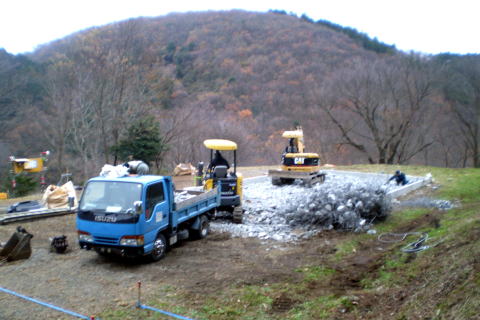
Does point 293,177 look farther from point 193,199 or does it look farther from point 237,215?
point 193,199

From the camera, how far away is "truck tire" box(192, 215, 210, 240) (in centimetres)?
991

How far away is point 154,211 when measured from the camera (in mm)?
7848

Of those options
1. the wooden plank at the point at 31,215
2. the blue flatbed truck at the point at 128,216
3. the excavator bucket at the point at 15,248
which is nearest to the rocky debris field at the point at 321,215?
the blue flatbed truck at the point at 128,216

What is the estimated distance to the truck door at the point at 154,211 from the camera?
25.0ft

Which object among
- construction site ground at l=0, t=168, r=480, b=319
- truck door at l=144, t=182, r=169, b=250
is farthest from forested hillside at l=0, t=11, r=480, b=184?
truck door at l=144, t=182, r=169, b=250

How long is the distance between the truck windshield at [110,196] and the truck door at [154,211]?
0.28 metres

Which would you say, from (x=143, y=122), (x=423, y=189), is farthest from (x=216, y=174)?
(x=143, y=122)

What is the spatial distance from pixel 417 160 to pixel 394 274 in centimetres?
3475

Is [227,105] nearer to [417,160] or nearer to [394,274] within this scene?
[417,160]

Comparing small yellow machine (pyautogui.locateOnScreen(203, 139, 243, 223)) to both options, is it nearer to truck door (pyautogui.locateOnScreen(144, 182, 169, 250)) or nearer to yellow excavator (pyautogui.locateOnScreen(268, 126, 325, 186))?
truck door (pyautogui.locateOnScreen(144, 182, 169, 250))

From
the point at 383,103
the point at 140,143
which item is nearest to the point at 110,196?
the point at 140,143

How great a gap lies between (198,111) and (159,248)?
29.1 meters

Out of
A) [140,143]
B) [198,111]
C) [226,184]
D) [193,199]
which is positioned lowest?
[193,199]

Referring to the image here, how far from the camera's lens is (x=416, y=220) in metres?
10.6
